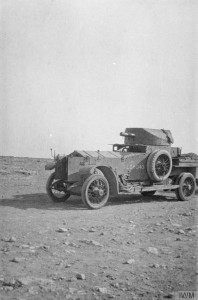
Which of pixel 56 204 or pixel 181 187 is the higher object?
pixel 181 187

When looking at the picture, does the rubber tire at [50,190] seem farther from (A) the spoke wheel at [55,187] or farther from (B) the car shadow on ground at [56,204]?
(B) the car shadow on ground at [56,204]

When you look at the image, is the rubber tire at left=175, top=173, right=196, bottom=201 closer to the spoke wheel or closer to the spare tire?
the spare tire

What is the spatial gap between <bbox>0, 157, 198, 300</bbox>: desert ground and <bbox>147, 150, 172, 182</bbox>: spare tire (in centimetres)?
115

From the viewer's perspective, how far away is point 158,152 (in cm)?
1156

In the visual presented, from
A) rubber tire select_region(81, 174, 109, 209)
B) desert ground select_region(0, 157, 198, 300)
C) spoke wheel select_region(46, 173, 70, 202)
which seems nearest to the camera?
desert ground select_region(0, 157, 198, 300)

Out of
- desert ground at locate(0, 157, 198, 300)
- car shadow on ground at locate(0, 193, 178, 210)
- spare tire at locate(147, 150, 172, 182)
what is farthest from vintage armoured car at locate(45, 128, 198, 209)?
desert ground at locate(0, 157, 198, 300)

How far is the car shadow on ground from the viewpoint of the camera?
1028 centimetres

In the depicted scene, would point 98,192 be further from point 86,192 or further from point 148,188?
point 148,188

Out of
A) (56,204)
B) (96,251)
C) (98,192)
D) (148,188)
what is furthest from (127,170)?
(96,251)

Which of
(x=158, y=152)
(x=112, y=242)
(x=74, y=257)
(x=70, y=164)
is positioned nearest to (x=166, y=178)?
(x=158, y=152)

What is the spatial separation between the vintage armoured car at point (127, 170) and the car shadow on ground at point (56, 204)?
1.18 feet

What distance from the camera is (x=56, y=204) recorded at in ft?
35.7

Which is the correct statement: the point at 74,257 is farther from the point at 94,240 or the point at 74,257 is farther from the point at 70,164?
the point at 70,164

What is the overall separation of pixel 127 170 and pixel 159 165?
3.82 ft
